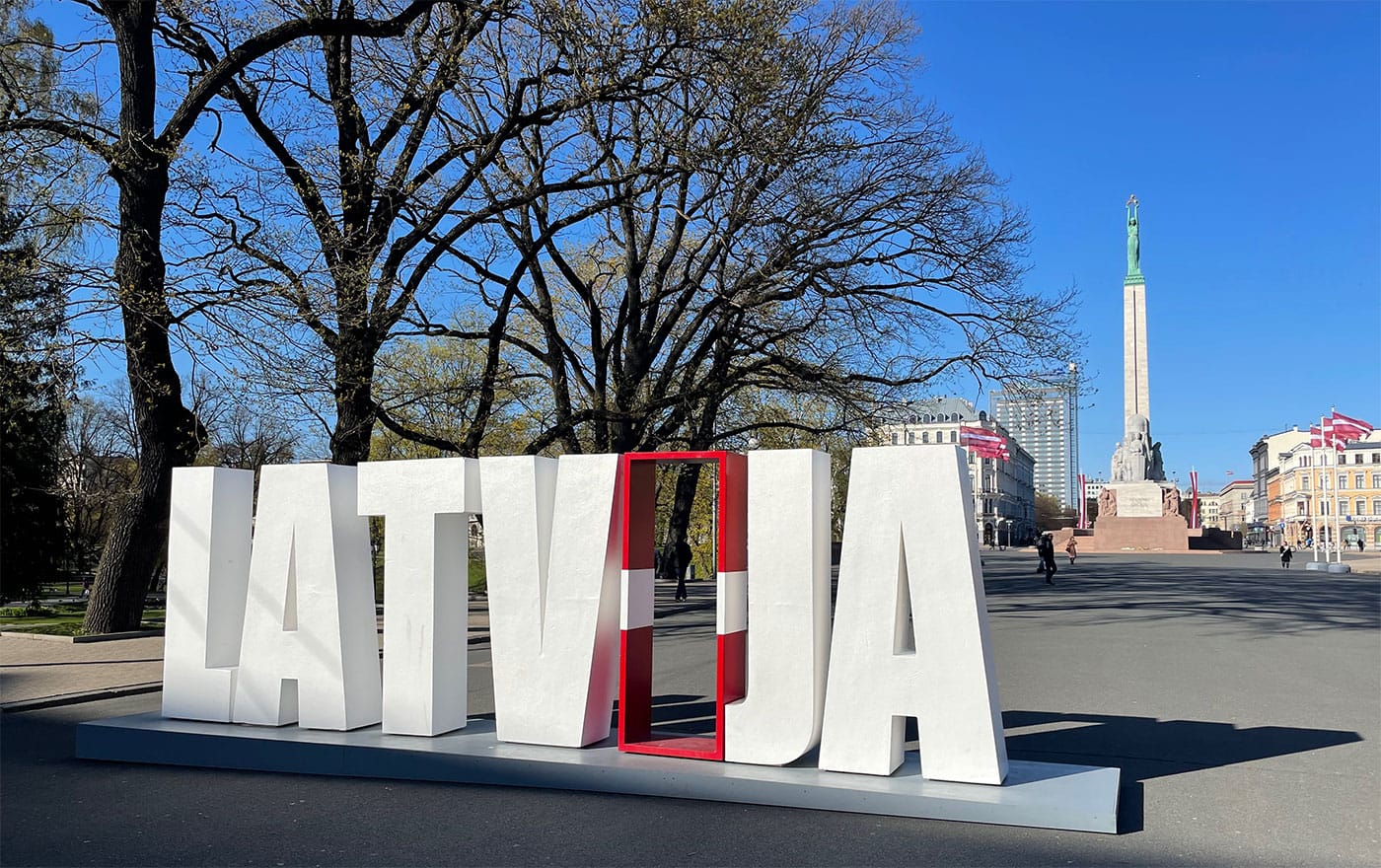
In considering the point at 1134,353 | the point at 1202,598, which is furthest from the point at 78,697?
the point at 1134,353

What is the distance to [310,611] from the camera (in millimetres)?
8883

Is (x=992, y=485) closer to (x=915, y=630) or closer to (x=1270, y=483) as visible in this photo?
(x=1270, y=483)

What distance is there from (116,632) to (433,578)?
11.1 metres

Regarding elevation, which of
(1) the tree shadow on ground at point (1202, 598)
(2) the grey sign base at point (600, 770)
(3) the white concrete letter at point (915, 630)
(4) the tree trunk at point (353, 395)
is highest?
(4) the tree trunk at point (353, 395)

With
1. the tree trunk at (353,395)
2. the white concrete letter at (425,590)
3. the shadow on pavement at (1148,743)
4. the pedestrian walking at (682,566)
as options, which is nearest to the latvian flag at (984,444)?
the pedestrian walking at (682,566)

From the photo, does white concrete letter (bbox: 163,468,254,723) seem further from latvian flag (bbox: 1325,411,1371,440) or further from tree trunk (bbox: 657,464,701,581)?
latvian flag (bbox: 1325,411,1371,440)

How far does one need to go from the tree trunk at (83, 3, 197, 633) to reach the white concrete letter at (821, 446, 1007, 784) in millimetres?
11572

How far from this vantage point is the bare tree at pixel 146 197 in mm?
15586

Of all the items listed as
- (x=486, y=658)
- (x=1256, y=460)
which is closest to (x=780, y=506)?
(x=486, y=658)

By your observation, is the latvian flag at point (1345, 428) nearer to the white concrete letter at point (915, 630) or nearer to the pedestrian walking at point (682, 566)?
the pedestrian walking at point (682, 566)

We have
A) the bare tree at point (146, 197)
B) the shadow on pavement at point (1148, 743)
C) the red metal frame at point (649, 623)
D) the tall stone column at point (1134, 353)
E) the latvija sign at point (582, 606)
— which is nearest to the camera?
the latvija sign at point (582, 606)

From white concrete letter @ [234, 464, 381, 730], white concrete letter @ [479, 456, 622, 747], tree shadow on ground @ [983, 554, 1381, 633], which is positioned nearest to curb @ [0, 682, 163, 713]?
white concrete letter @ [234, 464, 381, 730]

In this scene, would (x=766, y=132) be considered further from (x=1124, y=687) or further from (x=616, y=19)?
(x=1124, y=687)

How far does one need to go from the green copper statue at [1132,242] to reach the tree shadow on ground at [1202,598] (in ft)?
171
